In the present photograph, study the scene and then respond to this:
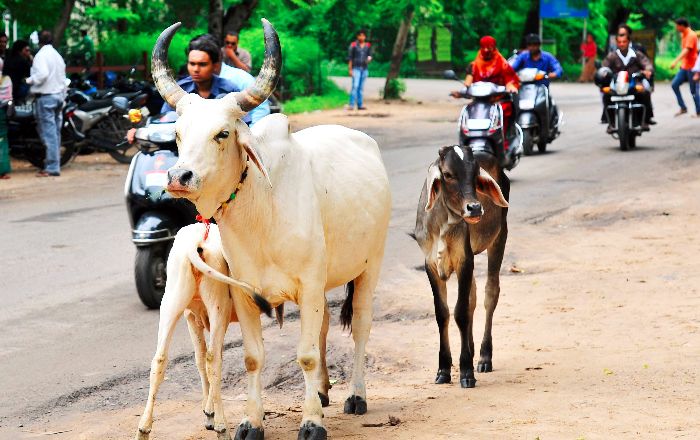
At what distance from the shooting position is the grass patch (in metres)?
28.7

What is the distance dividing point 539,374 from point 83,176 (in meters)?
11.6

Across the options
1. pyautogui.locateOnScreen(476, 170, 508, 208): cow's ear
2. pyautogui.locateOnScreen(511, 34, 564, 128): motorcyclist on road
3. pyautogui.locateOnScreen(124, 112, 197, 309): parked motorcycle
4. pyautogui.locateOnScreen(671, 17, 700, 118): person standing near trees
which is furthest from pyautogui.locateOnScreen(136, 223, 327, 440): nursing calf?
pyautogui.locateOnScreen(671, 17, 700, 118): person standing near trees

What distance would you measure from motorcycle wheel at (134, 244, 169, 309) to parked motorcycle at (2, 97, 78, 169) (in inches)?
342

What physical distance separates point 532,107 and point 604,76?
1.79m

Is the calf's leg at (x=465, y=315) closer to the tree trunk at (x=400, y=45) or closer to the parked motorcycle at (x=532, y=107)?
the parked motorcycle at (x=532, y=107)

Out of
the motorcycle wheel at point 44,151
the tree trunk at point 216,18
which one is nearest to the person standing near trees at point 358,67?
the tree trunk at point 216,18

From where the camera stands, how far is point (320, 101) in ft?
101

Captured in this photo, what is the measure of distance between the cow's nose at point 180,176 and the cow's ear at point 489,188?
2409mm

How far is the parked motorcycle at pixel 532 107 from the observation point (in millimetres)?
17609

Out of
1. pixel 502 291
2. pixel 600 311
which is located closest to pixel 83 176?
pixel 502 291

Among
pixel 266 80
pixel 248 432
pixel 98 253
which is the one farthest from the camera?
pixel 98 253

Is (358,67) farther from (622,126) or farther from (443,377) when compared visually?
(443,377)

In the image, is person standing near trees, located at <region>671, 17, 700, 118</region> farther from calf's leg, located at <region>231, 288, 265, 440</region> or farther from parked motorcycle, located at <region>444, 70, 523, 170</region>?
calf's leg, located at <region>231, 288, 265, 440</region>

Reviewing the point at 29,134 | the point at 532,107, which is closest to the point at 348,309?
the point at 532,107
